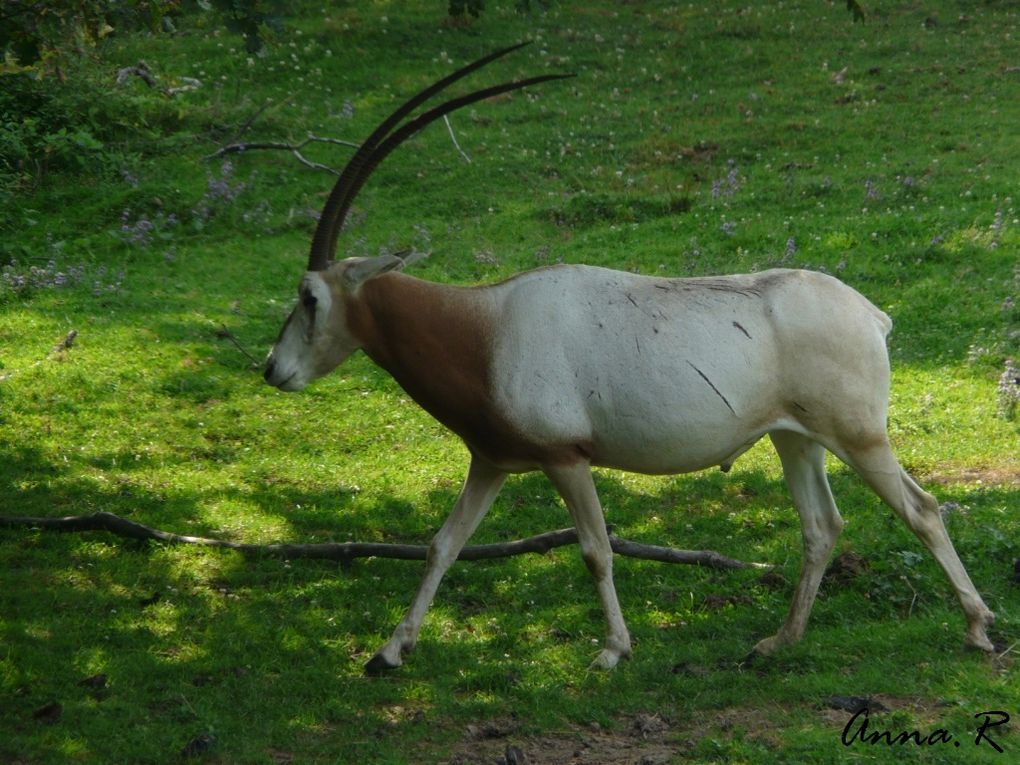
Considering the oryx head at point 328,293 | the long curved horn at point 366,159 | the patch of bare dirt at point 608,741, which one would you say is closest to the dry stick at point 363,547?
the oryx head at point 328,293

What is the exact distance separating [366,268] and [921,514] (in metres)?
3.02

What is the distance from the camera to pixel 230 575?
7801 mm

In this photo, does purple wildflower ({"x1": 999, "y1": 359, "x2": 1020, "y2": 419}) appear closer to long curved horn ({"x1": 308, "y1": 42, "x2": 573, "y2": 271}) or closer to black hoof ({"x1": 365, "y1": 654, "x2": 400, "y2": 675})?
long curved horn ({"x1": 308, "y1": 42, "x2": 573, "y2": 271})

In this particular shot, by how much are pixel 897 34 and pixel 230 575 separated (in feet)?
54.4

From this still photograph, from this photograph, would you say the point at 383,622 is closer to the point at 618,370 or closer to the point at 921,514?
the point at 618,370

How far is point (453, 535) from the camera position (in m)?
6.87

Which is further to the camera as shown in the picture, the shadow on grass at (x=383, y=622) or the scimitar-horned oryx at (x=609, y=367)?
the scimitar-horned oryx at (x=609, y=367)

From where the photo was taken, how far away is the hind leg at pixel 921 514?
6320mm

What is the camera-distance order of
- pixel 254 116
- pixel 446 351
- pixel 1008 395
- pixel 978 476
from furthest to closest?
pixel 254 116 → pixel 1008 395 → pixel 978 476 → pixel 446 351

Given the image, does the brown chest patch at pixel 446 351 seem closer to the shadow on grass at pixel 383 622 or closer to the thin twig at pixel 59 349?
the shadow on grass at pixel 383 622

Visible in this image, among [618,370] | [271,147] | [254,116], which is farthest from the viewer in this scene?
[254,116]

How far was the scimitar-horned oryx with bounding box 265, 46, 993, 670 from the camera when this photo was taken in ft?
21.0

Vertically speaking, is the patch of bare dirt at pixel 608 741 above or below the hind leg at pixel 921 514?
below
